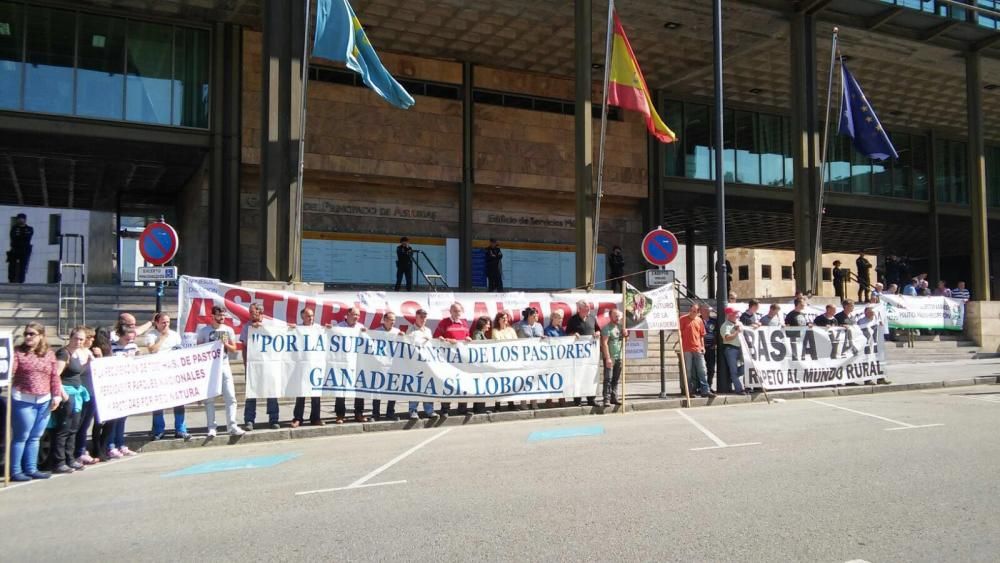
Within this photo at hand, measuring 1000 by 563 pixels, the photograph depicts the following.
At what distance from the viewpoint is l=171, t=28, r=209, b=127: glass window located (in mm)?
22453

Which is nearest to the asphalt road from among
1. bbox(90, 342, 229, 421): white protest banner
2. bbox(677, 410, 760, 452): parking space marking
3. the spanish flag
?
bbox(677, 410, 760, 452): parking space marking

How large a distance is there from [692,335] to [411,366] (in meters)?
5.43

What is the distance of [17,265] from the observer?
20.7 metres

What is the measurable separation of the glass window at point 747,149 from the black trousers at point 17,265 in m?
23.6

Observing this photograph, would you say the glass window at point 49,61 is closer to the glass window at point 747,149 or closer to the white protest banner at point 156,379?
the white protest banner at point 156,379

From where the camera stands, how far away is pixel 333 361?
12195mm

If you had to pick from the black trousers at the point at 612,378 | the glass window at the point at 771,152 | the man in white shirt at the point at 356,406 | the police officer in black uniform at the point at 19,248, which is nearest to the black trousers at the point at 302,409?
the man in white shirt at the point at 356,406

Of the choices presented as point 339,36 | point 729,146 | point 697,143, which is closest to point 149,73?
point 339,36

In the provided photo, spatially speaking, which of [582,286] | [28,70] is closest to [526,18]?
[582,286]

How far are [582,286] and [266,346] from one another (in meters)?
10.4

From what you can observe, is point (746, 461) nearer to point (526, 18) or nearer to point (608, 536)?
point (608, 536)

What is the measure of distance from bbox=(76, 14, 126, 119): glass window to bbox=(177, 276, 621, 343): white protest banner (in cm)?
980

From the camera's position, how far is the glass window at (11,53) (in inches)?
810

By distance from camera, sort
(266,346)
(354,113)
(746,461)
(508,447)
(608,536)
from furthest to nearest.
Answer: (354,113), (266,346), (508,447), (746,461), (608,536)
